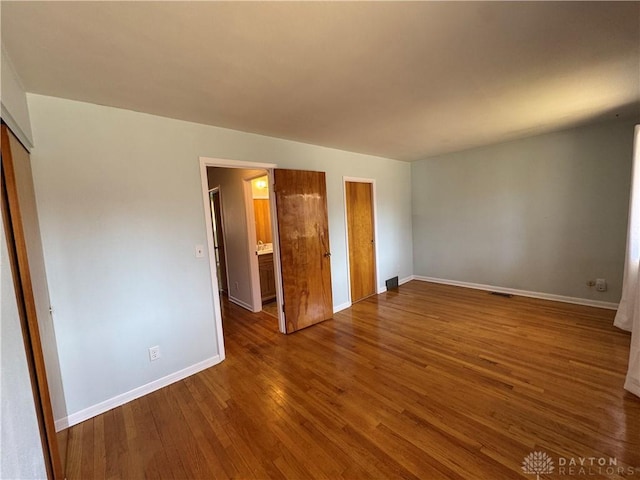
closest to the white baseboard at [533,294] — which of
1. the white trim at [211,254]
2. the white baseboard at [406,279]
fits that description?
the white baseboard at [406,279]

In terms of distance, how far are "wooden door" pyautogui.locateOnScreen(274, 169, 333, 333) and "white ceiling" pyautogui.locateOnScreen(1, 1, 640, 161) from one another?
2.79 feet

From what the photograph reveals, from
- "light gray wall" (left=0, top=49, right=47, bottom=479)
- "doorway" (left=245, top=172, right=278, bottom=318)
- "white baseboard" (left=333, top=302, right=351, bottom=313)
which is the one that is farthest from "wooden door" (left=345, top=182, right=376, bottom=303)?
"light gray wall" (left=0, top=49, right=47, bottom=479)

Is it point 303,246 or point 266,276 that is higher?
point 303,246

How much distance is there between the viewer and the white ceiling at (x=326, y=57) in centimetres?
122

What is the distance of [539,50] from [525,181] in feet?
9.52

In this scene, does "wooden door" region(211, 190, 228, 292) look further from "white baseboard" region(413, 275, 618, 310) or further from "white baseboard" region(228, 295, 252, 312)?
"white baseboard" region(413, 275, 618, 310)

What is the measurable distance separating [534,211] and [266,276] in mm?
4244

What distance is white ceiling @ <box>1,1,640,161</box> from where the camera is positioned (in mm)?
1223

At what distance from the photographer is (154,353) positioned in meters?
2.30

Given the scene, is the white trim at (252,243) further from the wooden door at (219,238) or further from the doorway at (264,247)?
the wooden door at (219,238)

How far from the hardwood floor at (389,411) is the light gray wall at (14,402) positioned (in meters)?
0.66

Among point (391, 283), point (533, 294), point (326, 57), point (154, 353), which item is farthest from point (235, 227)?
point (533, 294)

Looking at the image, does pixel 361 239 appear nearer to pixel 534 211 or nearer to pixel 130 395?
pixel 534 211

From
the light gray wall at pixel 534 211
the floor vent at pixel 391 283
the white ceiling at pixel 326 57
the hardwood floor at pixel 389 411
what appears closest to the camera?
the white ceiling at pixel 326 57
